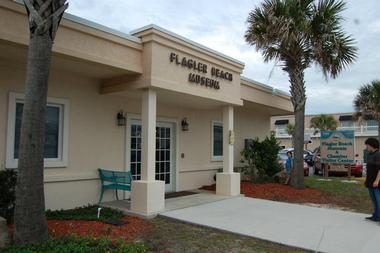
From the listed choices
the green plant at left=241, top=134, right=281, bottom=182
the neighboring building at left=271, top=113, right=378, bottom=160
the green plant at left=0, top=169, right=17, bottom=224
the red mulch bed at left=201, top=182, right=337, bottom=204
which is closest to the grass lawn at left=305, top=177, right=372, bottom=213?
the red mulch bed at left=201, top=182, right=337, bottom=204

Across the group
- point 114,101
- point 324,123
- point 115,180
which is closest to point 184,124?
point 114,101

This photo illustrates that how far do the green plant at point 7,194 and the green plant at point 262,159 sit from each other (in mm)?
9497

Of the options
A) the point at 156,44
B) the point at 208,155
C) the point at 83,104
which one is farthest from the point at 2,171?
the point at 208,155

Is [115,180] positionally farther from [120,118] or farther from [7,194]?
[7,194]

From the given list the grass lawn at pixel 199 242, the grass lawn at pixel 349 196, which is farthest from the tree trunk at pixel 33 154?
the grass lawn at pixel 349 196

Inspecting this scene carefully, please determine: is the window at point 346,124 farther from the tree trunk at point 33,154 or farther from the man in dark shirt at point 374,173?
the tree trunk at point 33,154

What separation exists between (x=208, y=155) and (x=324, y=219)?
6049 mm

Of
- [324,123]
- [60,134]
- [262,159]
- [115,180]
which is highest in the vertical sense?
[324,123]

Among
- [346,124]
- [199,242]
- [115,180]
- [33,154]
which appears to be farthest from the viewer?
[346,124]

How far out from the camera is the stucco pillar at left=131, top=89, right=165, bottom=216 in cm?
859

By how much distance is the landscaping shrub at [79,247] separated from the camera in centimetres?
523

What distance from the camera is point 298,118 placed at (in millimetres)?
13797

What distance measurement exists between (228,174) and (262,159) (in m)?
3.66

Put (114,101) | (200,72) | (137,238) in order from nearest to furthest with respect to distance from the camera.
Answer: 1. (137,238)
2. (114,101)
3. (200,72)
